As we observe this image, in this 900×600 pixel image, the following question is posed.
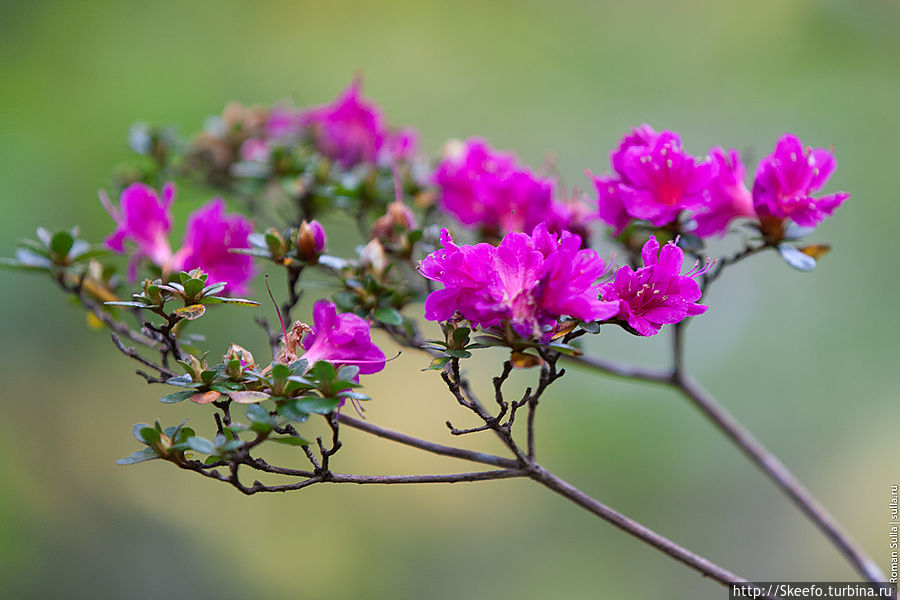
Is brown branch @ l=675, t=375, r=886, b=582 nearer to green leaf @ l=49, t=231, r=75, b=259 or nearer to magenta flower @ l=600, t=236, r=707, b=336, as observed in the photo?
magenta flower @ l=600, t=236, r=707, b=336

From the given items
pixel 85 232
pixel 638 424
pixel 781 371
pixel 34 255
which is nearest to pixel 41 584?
pixel 85 232

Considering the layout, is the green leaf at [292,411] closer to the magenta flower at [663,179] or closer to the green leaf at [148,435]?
the green leaf at [148,435]

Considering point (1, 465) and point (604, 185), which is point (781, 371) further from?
point (1, 465)

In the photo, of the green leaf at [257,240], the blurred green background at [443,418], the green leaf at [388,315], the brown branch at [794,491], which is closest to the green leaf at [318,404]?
the green leaf at [388,315]

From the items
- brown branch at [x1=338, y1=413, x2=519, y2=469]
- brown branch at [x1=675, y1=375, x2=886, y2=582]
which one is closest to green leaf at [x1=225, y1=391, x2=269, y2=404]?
brown branch at [x1=338, y1=413, x2=519, y2=469]

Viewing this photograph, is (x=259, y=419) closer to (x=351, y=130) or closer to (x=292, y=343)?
(x=292, y=343)

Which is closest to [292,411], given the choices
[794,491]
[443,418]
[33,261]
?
[33,261]
